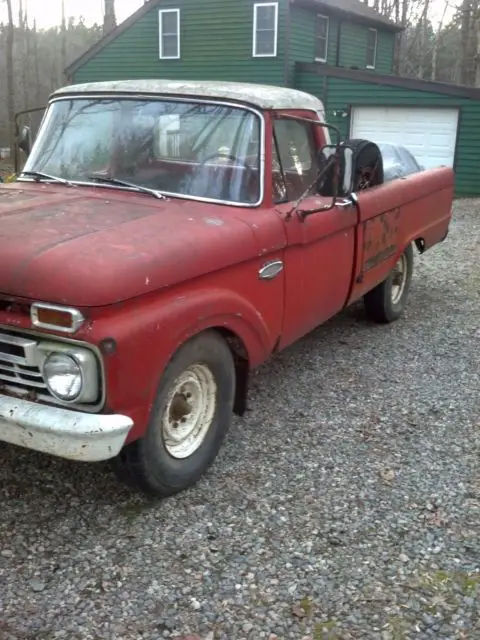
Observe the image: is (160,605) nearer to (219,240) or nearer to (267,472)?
(267,472)

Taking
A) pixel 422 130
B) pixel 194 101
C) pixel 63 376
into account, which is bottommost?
pixel 63 376

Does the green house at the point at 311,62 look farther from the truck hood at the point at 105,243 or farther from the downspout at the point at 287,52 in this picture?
the truck hood at the point at 105,243

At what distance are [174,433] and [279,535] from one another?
724 mm

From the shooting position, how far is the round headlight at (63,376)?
2.82 meters

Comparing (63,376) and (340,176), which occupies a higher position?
(340,176)

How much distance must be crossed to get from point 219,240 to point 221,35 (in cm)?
1995

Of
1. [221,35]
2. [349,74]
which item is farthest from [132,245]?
[221,35]

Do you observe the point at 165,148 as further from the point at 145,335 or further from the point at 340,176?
the point at 145,335

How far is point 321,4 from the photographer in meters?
21.4

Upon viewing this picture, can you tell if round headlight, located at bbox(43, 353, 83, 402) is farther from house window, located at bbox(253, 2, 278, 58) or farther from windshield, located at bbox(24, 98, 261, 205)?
house window, located at bbox(253, 2, 278, 58)

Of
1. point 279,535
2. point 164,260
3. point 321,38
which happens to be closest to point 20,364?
point 164,260

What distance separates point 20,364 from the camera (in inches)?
116

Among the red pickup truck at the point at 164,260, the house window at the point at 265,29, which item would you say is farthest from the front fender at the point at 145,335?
the house window at the point at 265,29

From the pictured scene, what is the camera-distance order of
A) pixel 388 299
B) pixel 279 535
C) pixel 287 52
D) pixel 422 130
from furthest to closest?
pixel 287 52 → pixel 422 130 → pixel 388 299 → pixel 279 535
